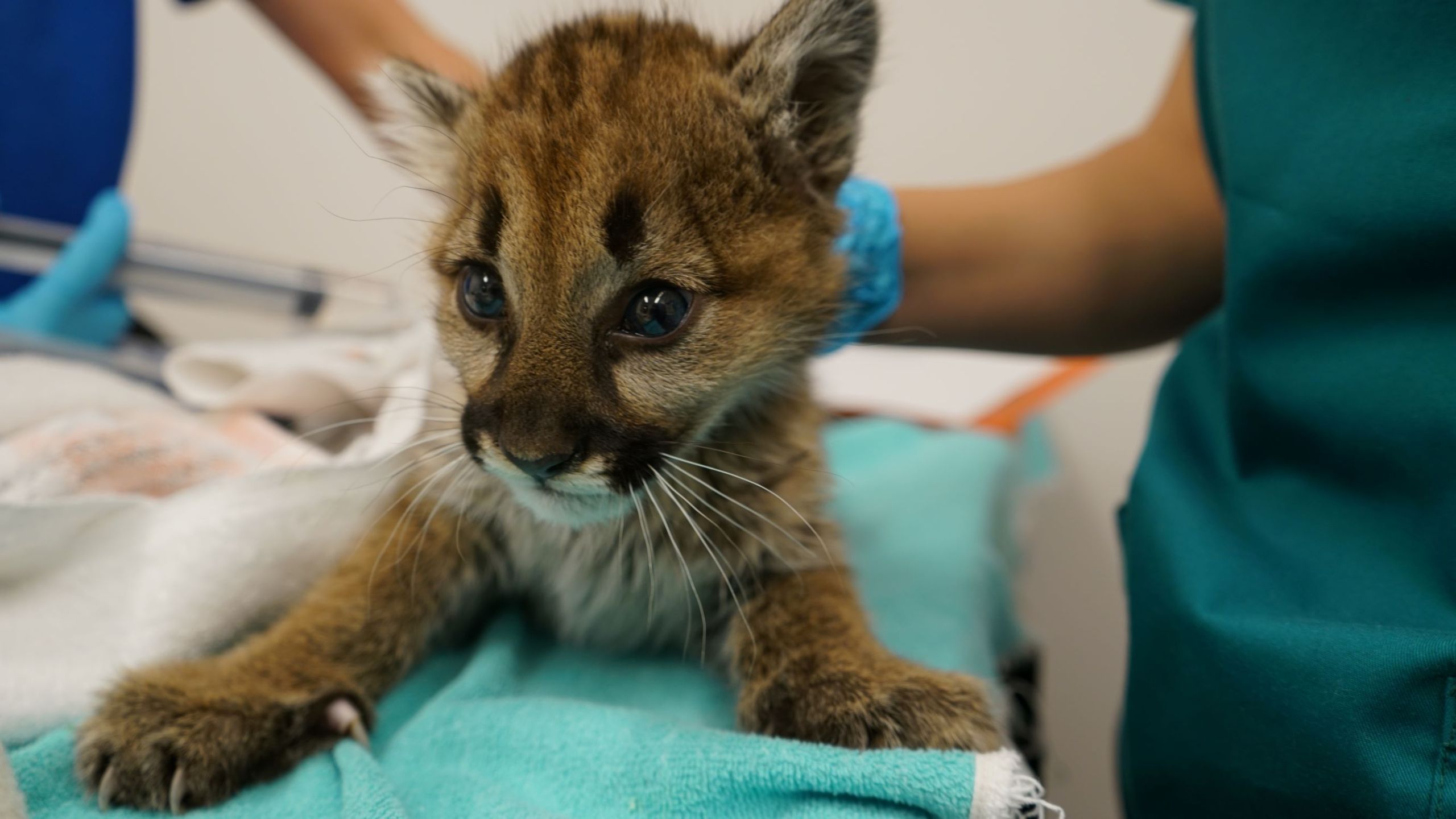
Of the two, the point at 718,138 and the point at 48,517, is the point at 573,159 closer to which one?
the point at 718,138

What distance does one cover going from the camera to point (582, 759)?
838 mm

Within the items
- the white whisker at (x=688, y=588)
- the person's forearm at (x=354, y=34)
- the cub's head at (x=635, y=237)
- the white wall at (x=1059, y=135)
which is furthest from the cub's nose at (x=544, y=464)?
the white wall at (x=1059, y=135)

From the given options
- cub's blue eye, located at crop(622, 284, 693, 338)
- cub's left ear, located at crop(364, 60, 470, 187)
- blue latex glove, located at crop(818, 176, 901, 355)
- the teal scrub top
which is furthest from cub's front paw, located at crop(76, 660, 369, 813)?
the teal scrub top

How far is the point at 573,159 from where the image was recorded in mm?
837

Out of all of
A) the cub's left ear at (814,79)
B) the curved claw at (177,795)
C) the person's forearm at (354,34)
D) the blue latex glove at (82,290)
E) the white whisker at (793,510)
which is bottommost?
the curved claw at (177,795)

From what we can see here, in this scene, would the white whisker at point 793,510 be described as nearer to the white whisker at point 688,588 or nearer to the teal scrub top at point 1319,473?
the white whisker at point 688,588

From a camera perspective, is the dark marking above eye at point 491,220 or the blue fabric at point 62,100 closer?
the dark marking above eye at point 491,220

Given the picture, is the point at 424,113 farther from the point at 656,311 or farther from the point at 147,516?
the point at 147,516

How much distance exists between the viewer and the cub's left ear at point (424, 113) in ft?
3.48

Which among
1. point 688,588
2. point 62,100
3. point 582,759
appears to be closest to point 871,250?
point 688,588

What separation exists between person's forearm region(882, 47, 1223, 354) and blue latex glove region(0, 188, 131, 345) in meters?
1.50

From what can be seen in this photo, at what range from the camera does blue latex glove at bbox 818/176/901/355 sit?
3.85ft

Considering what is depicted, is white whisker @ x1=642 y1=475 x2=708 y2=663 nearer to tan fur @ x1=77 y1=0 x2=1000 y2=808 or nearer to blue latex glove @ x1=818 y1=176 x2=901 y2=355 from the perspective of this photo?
tan fur @ x1=77 y1=0 x2=1000 y2=808

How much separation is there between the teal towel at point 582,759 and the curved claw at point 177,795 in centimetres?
3
